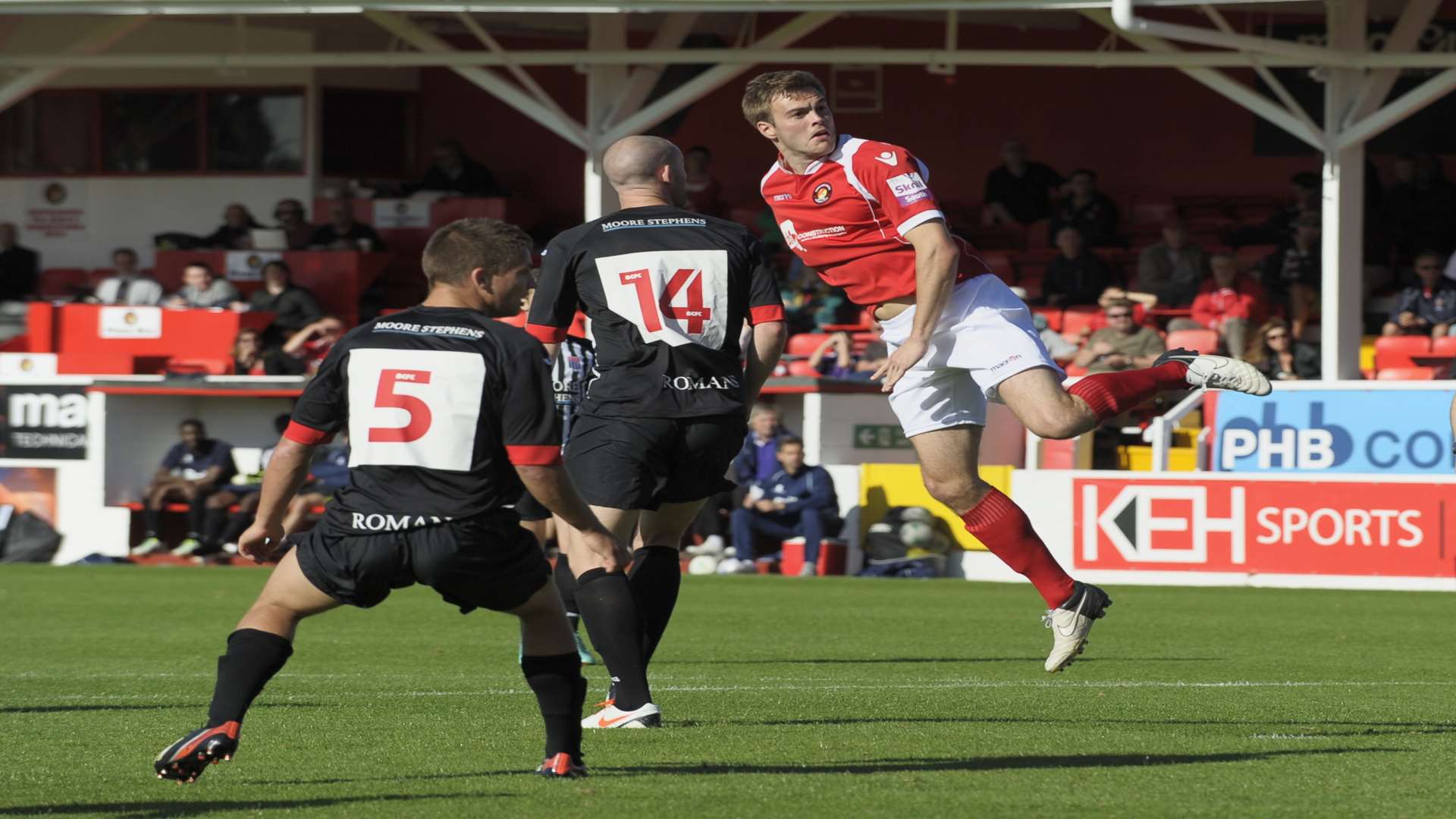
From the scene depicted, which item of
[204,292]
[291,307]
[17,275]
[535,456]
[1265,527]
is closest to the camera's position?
[535,456]

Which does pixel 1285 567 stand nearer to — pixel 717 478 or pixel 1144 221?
pixel 1144 221

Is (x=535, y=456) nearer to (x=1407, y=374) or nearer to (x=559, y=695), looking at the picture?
(x=559, y=695)

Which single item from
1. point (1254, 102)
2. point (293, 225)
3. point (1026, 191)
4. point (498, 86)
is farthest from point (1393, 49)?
point (293, 225)

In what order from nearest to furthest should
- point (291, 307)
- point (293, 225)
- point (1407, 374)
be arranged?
point (1407, 374) < point (291, 307) < point (293, 225)

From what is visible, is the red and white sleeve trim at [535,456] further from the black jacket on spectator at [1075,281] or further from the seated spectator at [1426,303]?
the black jacket on spectator at [1075,281]

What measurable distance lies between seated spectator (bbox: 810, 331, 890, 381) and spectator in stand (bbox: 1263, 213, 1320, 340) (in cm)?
358

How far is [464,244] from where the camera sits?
520 cm

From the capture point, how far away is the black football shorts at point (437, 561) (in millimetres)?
5125

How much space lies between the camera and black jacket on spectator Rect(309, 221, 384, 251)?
22703mm

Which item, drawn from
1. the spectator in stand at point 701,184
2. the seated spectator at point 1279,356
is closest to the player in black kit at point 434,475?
the seated spectator at point 1279,356

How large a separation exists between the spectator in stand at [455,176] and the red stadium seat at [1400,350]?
32.9 ft

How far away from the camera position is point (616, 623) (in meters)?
6.35

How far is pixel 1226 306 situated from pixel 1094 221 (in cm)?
258

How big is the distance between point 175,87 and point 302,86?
153 centimetres
